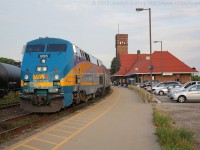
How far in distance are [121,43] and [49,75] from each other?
99762mm

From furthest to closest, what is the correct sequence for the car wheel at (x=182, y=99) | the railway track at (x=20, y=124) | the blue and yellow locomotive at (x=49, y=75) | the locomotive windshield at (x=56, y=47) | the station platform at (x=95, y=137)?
the car wheel at (x=182, y=99) < the locomotive windshield at (x=56, y=47) < the blue and yellow locomotive at (x=49, y=75) < the railway track at (x=20, y=124) < the station platform at (x=95, y=137)

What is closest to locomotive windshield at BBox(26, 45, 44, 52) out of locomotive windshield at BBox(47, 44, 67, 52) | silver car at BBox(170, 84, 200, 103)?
locomotive windshield at BBox(47, 44, 67, 52)

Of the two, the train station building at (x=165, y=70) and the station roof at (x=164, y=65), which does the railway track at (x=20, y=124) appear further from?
the station roof at (x=164, y=65)

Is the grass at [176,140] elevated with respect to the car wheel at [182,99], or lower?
lower

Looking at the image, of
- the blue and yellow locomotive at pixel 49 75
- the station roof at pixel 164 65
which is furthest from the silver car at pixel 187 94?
the station roof at pixel 164 65

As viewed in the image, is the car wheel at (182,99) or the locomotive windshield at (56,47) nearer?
the locomotive windshield at (56,47)

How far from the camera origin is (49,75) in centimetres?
1709

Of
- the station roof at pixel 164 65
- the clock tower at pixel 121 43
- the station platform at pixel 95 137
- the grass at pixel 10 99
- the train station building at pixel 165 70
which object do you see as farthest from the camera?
the clock tower at pixel 121 43

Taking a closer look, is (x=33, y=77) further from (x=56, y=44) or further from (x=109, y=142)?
(x=109, y=142)

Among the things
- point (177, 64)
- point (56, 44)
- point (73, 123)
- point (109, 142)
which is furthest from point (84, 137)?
point (177, 64)

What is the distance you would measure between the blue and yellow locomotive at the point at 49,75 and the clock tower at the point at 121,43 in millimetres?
95797

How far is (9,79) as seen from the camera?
28.4 m

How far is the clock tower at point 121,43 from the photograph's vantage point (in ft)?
375

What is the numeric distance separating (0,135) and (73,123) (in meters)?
3.59
